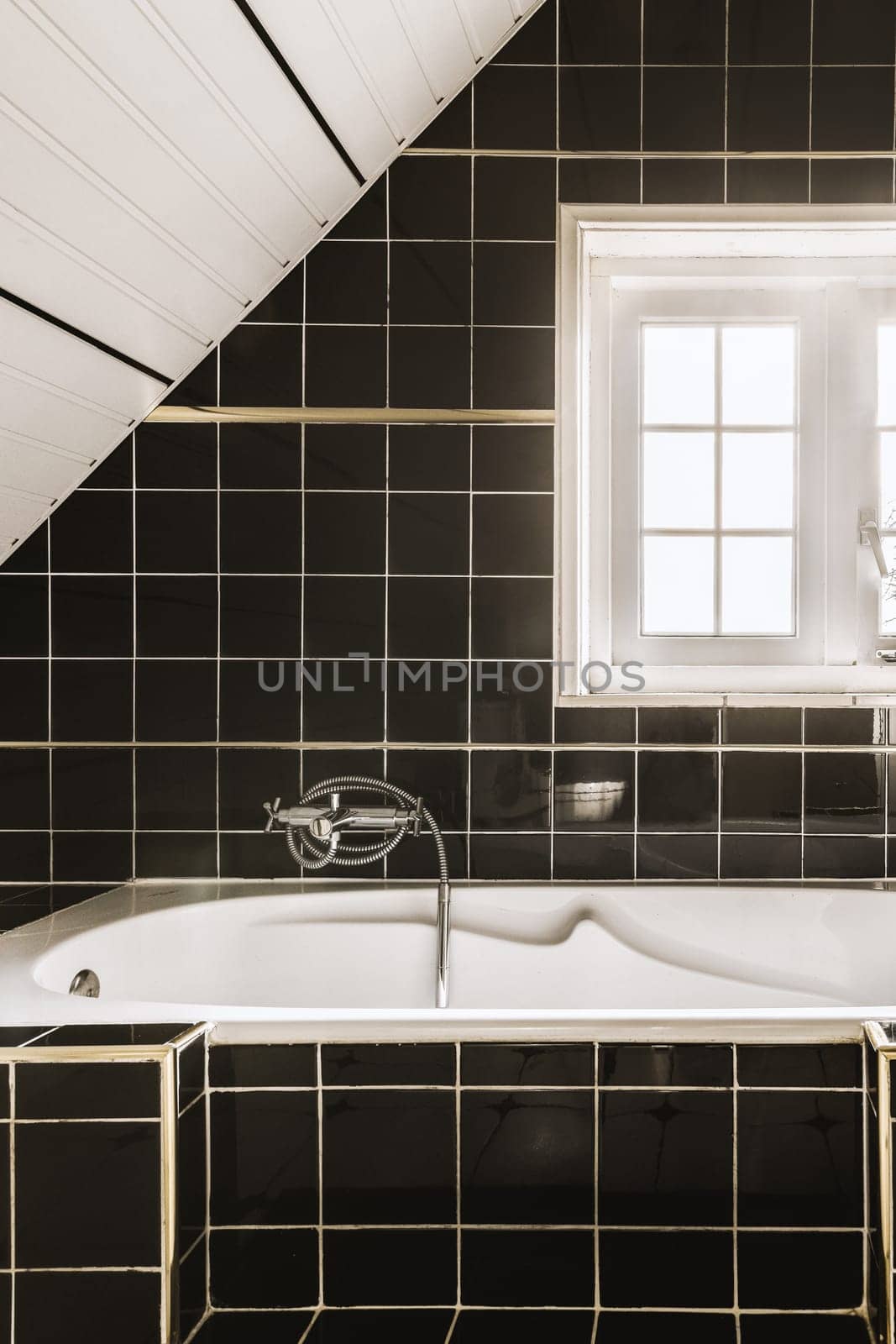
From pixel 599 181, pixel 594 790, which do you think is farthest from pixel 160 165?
pixel 594 790

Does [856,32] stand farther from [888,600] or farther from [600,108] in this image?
[888,600]

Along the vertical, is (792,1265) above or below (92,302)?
below

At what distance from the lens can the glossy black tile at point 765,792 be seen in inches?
75.9

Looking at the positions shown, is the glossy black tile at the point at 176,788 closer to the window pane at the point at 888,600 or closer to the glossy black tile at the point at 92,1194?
the glossy black tile at the point at 92,1194

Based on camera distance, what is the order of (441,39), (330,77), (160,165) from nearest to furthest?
(160,165)
(330,77)
(441,39)

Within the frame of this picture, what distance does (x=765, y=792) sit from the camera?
6.33 feet

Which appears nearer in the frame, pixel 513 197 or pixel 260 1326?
pixel 260 1326

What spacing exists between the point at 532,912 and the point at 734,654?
2.63 ft

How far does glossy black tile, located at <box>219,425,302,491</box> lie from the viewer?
6.37 ft

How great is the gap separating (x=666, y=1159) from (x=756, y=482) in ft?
5.05

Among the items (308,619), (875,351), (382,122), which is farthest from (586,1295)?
(382,122)

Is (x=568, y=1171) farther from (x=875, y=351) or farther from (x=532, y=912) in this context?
(x=875, y=351)

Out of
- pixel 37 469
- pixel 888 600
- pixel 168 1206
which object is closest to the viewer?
pixel 168 1206

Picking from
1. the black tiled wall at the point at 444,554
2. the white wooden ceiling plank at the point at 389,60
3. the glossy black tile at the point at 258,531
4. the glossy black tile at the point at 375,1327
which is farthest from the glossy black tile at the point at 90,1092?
the white wooden ceiling plank at the point at 389,60
